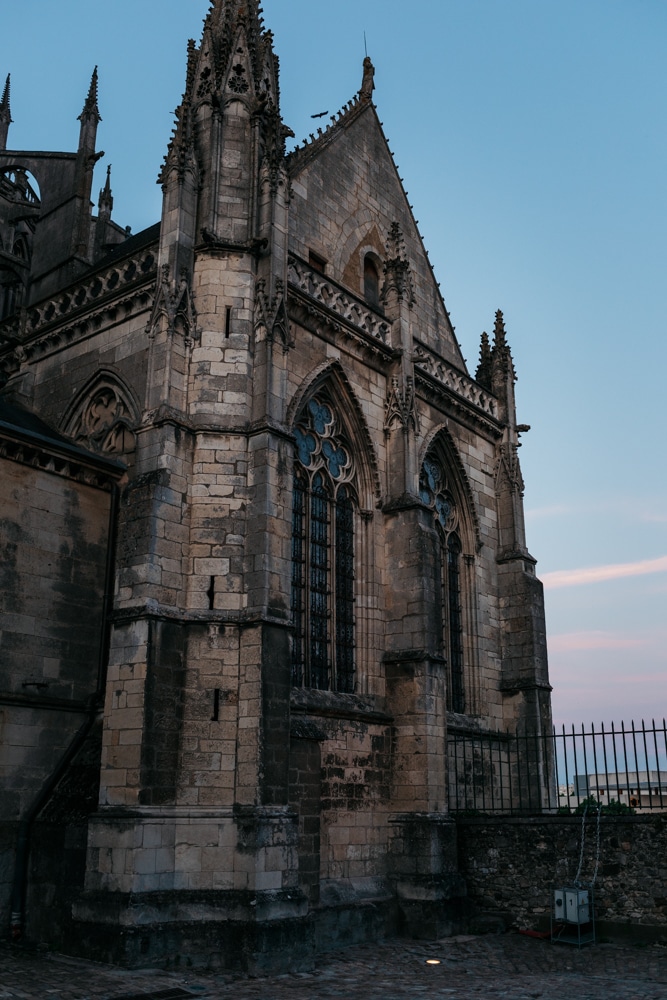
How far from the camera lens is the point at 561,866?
14797mm

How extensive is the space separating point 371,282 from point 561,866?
12.1 meters

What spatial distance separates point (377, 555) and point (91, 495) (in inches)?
201

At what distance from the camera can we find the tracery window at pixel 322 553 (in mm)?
15320

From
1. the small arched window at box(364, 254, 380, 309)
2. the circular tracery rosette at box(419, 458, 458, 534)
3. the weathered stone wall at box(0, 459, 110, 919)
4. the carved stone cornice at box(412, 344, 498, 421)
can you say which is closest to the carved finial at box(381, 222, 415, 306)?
the carved stone cornice at box(412, 344, 498, 421)

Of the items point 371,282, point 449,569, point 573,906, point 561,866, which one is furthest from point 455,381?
point 573,906

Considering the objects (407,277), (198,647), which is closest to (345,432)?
(407,277)

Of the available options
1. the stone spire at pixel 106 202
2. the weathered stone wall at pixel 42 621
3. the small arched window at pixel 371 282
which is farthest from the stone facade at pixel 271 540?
the stone spire at pixel 106 202

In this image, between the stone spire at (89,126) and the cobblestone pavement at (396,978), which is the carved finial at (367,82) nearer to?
the stone spire at (89,126)

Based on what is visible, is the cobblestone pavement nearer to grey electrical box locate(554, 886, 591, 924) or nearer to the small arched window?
grey electrical box locate(554, 886, 591, 924)

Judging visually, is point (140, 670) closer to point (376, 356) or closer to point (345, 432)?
point (345, 432)

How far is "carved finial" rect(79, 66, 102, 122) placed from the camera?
71.7 feet

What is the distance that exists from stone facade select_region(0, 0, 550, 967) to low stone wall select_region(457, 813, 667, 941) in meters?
0.64

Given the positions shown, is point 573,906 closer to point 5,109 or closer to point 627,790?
point 627,790

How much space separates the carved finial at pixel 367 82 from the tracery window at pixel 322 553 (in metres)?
8.80
